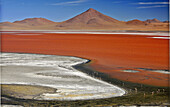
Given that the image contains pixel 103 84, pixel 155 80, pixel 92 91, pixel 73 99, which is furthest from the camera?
pixel 155 80

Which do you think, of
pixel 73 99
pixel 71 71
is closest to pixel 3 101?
pixel 73 99

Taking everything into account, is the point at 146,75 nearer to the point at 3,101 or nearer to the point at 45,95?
the point at 45,95

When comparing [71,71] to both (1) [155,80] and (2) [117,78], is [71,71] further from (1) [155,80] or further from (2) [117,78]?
(1) [155,80]

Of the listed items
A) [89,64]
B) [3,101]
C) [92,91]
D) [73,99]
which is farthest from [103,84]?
[89,64]

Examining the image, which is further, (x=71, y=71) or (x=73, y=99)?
(x=71, y=71)

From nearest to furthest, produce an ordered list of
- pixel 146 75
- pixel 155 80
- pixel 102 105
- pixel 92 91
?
pixel 102 105
pixel 92 91
pixel 155 80
pixel 146 75

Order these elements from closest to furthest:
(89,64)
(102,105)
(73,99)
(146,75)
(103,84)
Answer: (102,105) < (73,99) < (103,84) < (146,75) < (89,64)
